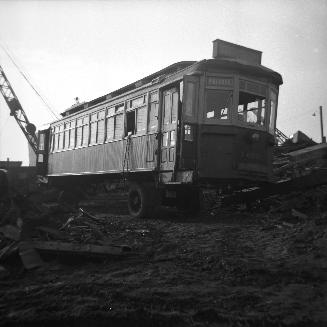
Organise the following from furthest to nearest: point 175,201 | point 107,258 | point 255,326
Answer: point 175,201, point 107,258, point 255,326

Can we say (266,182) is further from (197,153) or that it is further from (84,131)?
(84,131)

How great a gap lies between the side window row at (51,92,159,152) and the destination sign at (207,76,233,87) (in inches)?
68.1

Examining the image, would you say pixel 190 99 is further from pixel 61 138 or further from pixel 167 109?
pixel 61 138

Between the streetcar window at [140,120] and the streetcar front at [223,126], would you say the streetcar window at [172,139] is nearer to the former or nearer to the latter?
the streetcar front at [223,126]

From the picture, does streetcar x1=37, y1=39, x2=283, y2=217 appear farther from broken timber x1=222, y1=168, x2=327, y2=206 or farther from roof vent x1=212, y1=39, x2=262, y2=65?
broken timber x1=222, y1=168, x2=327, y2=206

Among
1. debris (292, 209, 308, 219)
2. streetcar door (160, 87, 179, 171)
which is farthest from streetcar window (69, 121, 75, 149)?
debris (292, 209, 308, 219)

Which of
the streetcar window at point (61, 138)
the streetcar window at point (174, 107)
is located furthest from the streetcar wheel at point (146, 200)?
the streetcar window at point (61, 138)

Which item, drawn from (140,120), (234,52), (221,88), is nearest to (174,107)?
(221,88)

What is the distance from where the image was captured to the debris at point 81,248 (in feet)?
19.4

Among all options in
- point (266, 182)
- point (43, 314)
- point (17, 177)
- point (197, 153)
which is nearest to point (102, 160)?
point (197, 153)

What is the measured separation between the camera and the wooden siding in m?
10.9

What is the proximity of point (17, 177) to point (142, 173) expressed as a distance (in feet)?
44.9

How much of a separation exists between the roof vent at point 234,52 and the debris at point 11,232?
6.18 m

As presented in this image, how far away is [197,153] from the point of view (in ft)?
30.8
